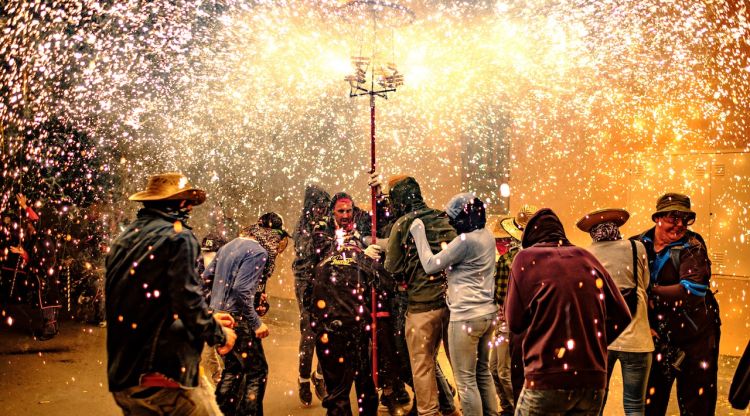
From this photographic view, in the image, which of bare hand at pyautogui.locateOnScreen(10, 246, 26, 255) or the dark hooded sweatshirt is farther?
bare hand at pyautogui.locateOnScreen(10, 246, 26, 255)

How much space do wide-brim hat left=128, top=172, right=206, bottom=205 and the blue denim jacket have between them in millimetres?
1338

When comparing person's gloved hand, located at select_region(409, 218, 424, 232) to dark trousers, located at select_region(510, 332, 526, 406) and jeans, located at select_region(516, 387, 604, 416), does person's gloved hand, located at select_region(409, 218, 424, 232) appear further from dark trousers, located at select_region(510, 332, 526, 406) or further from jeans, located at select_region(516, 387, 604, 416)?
jeans, located at select_region(516, 387, 604, 416)

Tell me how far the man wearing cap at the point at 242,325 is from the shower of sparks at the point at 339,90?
5.86 m

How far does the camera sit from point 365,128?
1213cm

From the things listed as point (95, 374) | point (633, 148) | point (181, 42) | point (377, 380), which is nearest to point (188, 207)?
point (377, 380)

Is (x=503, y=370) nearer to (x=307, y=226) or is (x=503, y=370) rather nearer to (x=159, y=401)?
(x=307, y=226)

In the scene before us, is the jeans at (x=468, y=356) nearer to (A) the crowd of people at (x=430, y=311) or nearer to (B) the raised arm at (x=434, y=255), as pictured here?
(A) the crowd of people at (x=430, y=311)

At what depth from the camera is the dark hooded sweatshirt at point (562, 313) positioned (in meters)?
2.95

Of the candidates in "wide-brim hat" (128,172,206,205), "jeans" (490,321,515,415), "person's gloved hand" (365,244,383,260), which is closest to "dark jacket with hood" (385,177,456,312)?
"person's gloved hand" (365,244,383,260)

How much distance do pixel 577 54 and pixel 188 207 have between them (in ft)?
25.9

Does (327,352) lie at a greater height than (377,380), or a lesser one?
greater

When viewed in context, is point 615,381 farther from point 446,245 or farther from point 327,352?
point 327,352

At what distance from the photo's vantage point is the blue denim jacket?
15.3 ft

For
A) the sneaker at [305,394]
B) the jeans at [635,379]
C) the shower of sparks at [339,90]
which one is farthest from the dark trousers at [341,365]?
the shower of sparks at [339,90]
